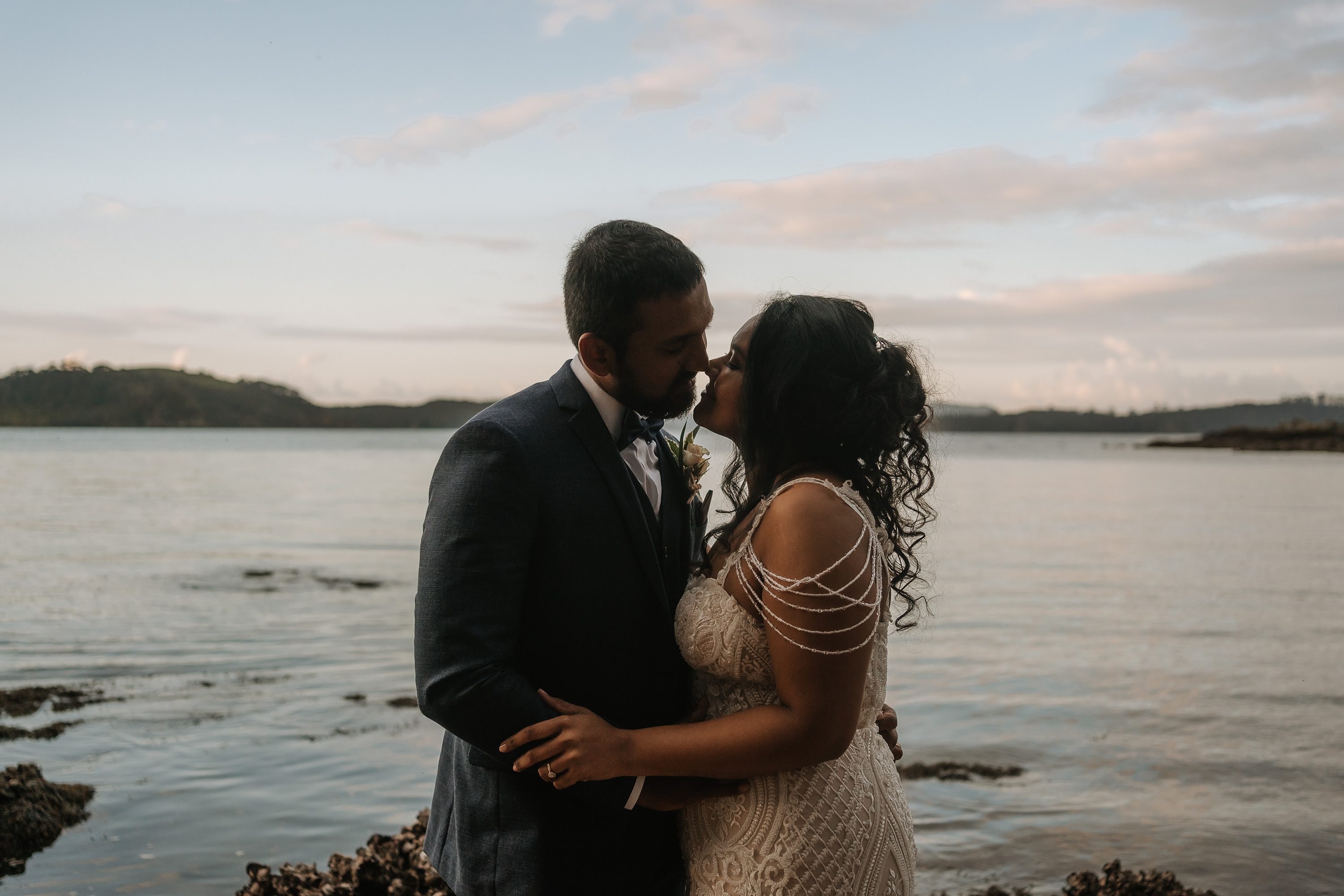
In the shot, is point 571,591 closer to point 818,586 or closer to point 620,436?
point 620,436

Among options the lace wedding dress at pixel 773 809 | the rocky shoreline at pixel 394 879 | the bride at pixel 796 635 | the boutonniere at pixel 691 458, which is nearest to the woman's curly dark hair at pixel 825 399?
the bride at pixel 796 635

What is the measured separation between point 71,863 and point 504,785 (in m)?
5.32

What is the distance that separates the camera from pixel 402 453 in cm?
9700

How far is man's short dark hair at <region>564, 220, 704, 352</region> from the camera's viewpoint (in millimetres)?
2764

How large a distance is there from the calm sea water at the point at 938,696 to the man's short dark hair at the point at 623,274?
1.45m

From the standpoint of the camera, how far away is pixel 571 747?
245 cm

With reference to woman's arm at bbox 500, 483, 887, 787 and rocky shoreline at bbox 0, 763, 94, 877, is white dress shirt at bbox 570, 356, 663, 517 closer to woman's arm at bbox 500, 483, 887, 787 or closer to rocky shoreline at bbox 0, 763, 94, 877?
woman's arm at bbox 500, 483, 887, 787

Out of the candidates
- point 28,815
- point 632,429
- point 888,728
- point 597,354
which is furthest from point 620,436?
point 28,815

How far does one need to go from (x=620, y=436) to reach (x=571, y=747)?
0.91 metres

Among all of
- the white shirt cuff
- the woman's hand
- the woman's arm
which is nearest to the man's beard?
the woman's arm

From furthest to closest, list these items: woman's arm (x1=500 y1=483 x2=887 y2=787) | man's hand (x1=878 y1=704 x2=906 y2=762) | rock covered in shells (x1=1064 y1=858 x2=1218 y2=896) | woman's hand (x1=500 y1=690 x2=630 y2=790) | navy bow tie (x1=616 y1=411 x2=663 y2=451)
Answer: rock covered in shells (x1=1064 y1=858 x2=1218 y2=896) → man's hand (x1=878 y1=704 x2=906 y2=762) → navy bow tie (x1=616 y1=411 x2=663 y2=451) → woman's arm (x1=500 y1=483 x2=887 y2=787) → woman's hand (x1=500 y1=690 x2=630 y2=790)

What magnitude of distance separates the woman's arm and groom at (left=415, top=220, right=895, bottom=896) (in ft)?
0.47

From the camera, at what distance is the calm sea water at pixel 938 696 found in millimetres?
7246

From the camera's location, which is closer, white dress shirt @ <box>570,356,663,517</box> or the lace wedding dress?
the lace wedding dress
